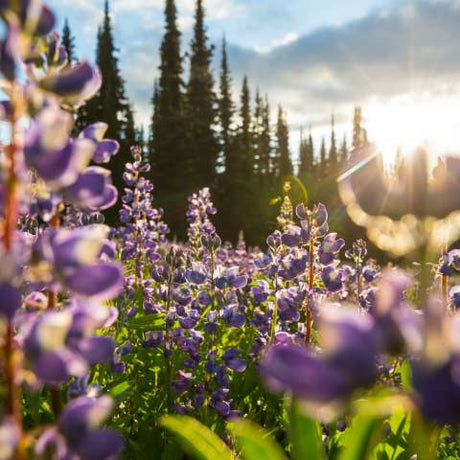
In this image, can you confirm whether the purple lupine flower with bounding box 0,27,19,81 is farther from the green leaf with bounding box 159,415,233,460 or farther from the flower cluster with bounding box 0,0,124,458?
the green leaf with bounding box 159,415,233,460

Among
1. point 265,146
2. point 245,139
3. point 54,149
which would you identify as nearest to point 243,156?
point 245,139

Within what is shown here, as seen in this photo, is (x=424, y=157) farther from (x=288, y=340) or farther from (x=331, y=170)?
Result: (x=331, y=170)

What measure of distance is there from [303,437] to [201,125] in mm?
40377

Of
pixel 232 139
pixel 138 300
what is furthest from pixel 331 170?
pixel 138 300

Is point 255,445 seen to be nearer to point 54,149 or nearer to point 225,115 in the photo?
point 54,149

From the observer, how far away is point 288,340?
2.77 m

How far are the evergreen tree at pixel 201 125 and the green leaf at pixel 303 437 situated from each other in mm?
37414

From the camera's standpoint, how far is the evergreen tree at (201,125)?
39719mm

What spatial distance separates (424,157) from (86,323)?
1813 mm

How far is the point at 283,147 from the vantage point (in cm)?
6106

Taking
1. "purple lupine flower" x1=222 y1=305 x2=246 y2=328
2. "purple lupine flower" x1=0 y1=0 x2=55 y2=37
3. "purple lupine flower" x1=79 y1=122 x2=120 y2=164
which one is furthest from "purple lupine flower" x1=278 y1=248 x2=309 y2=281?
"purple lupine flower" x1=0 y1=0 x2=55 y2=37

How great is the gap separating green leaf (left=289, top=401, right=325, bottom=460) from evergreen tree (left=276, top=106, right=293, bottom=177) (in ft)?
179

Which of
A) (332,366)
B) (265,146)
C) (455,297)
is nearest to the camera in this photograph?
(332,366)

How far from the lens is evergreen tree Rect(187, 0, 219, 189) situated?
1564 inches
